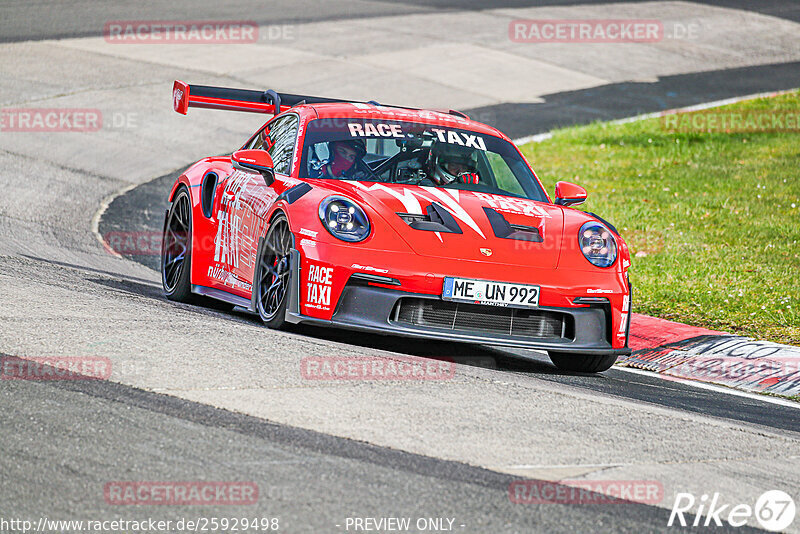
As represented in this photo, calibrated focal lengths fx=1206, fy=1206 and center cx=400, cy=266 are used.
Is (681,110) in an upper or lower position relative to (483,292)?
lower

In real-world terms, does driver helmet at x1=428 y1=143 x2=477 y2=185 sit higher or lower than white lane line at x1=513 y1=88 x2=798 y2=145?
higher

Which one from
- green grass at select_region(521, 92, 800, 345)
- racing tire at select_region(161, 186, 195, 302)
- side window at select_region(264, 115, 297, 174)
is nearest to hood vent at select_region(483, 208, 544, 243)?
Result: side window at select_region(264, 115, 297, 174)

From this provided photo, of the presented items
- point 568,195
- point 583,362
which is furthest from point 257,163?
point 583,362

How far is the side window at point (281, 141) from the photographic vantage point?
7.84 m

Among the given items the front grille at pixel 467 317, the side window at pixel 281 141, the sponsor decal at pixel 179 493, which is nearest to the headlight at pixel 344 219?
the front grille at pixel 467 317

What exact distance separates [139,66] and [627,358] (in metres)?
14.6

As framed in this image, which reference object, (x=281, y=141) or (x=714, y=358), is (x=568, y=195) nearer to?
(x=714, y=358)

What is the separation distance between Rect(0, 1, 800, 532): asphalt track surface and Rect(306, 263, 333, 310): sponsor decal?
21 centimetres

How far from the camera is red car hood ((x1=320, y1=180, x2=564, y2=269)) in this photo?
671 centimetres

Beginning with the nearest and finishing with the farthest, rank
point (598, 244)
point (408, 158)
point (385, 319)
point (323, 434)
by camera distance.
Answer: point (323, 434)
point (385, 319)
point (598, 244)
point (408, 158)

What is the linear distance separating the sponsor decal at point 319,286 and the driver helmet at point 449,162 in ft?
4.78

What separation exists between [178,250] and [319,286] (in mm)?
2610

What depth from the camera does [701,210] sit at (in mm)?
13508

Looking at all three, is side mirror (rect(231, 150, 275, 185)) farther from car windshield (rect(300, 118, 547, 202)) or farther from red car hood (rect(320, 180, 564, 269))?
red car hood (rect(320, 180, 564, 269))
